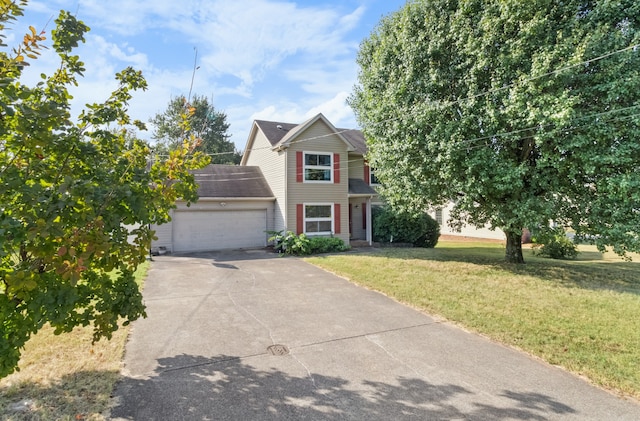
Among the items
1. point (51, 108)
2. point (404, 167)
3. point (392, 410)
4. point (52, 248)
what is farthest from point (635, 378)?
point (404, 167)

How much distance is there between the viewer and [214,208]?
15719mm

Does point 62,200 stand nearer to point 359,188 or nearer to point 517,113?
point 517,113

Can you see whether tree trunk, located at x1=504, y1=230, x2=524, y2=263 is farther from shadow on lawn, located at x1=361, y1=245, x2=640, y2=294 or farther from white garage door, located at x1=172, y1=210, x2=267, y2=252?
white garage door, located at x1=172, y1=210, x2=267, y2=252

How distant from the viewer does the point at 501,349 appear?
4887 millimetres

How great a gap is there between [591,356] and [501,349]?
1.13m

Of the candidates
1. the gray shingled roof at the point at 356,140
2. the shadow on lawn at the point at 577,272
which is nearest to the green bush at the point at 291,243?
the shadow on lawn at the point at 577,272

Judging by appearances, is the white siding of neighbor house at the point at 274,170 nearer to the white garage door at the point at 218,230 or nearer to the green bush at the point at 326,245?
the white garage door at the point at 218,230

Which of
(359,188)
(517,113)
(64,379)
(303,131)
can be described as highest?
(303,131)

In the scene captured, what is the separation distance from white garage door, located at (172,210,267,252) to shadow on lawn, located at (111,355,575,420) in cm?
1186

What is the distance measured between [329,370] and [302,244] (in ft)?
33.2

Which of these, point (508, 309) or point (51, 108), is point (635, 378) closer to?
point (508, 309)

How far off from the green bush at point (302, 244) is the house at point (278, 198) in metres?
0.77

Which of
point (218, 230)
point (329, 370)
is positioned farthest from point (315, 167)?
point (329, 370)

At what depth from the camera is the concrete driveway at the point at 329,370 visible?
11.2ft
